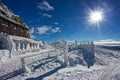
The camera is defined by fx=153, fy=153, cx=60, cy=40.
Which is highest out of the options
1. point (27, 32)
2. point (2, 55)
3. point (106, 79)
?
point (27, 32)

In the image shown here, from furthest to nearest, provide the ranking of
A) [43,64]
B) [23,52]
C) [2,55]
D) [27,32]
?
[27,32]
[23,52]
[2,55]
[43,64]

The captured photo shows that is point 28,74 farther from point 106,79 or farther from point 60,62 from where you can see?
point 106,79

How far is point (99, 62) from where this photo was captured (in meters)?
23.5

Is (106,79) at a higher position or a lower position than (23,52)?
lower

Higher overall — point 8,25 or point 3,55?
point 8,25

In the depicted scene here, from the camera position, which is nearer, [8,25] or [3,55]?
[3,55]

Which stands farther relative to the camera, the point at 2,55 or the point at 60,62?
the point at 2,55

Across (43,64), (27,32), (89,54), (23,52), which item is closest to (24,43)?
(23,52)

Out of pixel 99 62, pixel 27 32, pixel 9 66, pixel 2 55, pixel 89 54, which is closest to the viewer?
pixel 9 66

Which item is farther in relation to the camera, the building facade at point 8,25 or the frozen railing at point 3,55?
the building facade at point 8,25

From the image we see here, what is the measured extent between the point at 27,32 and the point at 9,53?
790 inches

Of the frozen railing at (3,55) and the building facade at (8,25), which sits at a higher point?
the building facade at (8,25)

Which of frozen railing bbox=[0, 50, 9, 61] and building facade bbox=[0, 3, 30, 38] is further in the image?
building facade bbox=[0, 3, 30, 38]

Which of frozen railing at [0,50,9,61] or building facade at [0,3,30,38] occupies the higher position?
building facade at [0,3,30,38]
